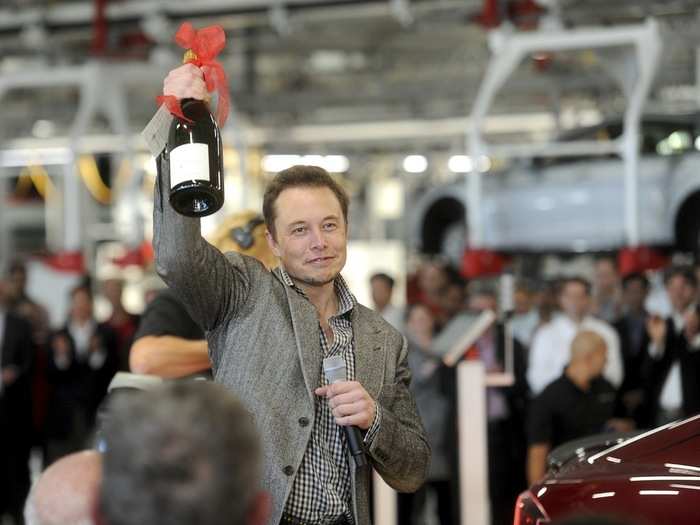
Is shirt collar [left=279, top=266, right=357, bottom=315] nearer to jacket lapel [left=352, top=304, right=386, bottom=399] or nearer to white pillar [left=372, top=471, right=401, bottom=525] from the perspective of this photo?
jacket lapel [left=352, top=304, right=386, bottom=399]

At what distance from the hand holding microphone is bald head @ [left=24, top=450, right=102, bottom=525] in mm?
635

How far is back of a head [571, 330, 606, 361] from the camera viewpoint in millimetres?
5340

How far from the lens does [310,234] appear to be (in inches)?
95.1

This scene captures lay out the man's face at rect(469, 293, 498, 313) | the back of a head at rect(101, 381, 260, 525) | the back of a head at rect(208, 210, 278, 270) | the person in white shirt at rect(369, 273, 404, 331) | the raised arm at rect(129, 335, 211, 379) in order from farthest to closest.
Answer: the man's face at rect(469, 293, 498, 313) < the person in white shirt at rect(369, 273, 404, 331) < the raised arm at rect(129, 335, 211, 379) < the back of a head at rect(208, 210, 278, 270) < the back of a head at rect(101, 381, 260, 525)

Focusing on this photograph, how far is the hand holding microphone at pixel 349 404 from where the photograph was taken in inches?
88.4

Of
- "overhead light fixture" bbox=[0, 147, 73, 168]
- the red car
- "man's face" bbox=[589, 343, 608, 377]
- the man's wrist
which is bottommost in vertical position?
the red car

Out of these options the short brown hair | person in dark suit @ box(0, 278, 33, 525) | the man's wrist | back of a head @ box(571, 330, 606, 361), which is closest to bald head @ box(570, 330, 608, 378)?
back of a head @ box(571, 330, 606, 361)

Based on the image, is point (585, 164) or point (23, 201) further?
point (23, 201)

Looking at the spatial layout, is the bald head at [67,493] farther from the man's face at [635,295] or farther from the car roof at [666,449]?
the man's face at [635,295]

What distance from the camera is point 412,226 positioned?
12.2 meters

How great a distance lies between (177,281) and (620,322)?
17.6 feet

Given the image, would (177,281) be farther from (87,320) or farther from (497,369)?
(87,320)

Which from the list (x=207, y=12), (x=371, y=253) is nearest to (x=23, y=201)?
(x=371, y=253)

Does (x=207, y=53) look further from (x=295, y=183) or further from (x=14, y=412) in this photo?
(x=14, y=412)
